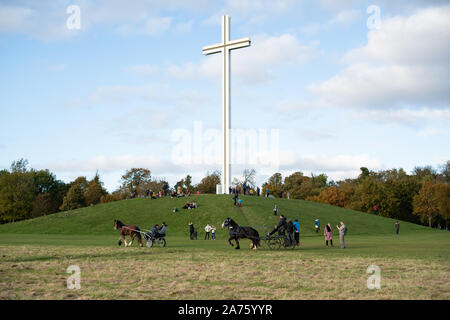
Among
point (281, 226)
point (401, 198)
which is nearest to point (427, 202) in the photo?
point (401, 198)

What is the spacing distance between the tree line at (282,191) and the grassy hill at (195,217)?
7.12 meters

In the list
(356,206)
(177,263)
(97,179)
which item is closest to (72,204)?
(97,179)

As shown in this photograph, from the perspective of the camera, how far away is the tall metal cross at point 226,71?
52287 millimetres

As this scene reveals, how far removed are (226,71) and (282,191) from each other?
36382 millimetres

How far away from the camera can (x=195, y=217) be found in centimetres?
5638

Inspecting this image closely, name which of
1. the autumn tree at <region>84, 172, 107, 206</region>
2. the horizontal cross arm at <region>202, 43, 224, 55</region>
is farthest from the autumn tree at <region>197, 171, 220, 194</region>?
the horizontal cross arm at <region>202, 43, 224, 55</region>

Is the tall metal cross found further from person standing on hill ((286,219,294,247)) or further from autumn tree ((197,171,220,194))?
autumn tree ((197,171,220,194))

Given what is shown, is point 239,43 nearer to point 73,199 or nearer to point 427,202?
point 427,202

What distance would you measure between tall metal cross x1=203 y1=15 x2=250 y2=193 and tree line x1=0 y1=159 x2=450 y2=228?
1420 centimetres

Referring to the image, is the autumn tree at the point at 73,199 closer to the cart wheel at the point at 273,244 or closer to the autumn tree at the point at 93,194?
the autumn tree at the point at 93,194

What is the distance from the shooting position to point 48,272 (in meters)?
15.6

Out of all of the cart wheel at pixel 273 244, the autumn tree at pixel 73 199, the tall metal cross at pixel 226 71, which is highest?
the tall metal cross at pixel 226 71

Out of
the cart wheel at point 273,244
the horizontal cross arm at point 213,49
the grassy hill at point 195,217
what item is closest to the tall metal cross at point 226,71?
the horizontal cross arm at point 213,49
